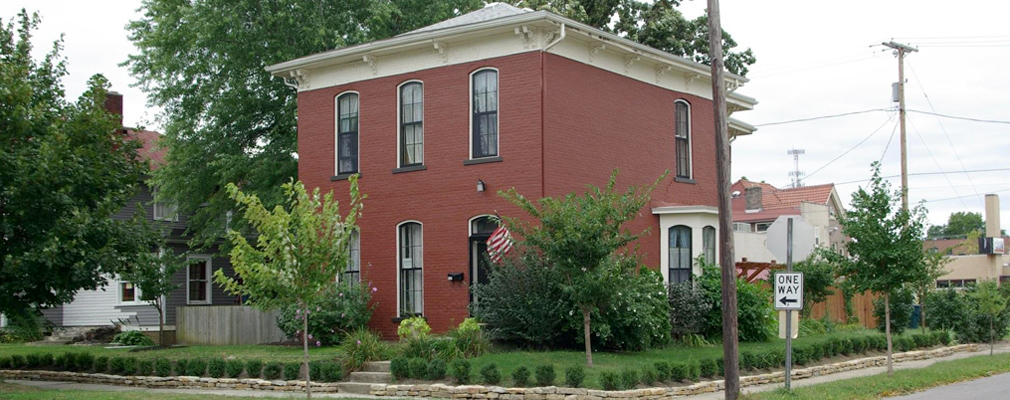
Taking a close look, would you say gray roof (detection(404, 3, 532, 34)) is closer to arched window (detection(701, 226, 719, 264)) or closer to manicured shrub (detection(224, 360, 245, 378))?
arched window (detection(701, 226, 719, 264))

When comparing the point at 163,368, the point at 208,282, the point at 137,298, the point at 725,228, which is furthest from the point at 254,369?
the point at 208,282

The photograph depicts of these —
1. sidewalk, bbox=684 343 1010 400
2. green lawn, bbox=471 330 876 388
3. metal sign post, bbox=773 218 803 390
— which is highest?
metal sign post, bbox=773 218 803 390

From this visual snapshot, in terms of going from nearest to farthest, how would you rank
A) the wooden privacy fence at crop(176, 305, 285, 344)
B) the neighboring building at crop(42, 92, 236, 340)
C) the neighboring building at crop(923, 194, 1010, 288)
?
the wooden privacy fence at crop(176, 305, 285, 344) → the neighboring building at crop(42, 92, 236, 340) → the neighboring building at crop(923, 194, 1010, 288)

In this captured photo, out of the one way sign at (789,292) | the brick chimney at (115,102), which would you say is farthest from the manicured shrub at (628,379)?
the brick chimney at (115,102)

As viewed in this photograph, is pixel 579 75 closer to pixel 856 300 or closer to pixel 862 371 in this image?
pixel 862 371

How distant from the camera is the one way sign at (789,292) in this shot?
16766 millimetres

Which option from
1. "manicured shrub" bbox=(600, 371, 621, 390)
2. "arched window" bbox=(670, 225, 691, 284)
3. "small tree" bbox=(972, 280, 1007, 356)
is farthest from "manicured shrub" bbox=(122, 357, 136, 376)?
"small tree" bbox=(972, 280, 1007, 356)

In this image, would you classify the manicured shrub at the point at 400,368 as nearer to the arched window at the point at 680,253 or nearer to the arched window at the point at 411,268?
the arched window at the point at 411,268

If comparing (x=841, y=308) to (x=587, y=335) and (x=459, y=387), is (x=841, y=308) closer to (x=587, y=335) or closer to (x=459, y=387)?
(x=587, y=335)

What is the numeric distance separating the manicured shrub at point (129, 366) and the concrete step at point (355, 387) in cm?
557

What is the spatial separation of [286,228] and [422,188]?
828cm

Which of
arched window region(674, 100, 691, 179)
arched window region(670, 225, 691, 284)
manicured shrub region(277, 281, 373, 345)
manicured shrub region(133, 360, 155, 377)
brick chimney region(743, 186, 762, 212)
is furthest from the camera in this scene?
brick chimney region(743, 186, 762, 212)

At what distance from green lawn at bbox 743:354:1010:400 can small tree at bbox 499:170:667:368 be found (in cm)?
333

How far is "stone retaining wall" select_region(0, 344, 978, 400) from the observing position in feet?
55.4
